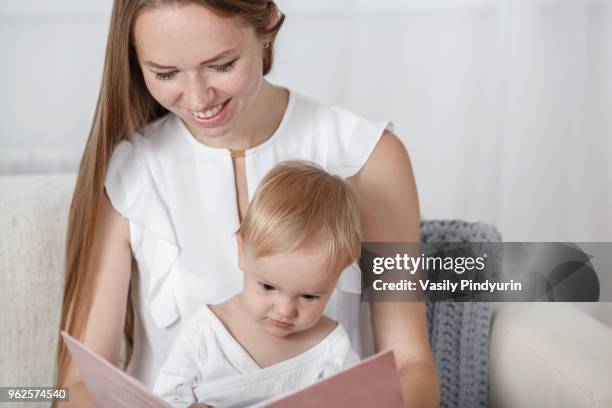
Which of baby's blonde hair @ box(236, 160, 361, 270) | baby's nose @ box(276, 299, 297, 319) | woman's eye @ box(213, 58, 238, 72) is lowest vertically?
baby's nose @ box(276, 299, 297, 319)

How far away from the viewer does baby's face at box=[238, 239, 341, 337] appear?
122cm

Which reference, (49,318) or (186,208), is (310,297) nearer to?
(186,208)

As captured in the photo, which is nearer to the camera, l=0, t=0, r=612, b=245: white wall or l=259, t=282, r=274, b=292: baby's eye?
l=259, t=282, r=274, b=292: baby's eye

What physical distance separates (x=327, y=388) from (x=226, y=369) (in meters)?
0.39


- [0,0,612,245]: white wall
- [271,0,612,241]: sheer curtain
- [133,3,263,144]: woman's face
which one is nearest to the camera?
[133,3,263,144]: woman's face

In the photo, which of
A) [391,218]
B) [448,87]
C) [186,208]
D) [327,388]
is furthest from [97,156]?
[448,87]

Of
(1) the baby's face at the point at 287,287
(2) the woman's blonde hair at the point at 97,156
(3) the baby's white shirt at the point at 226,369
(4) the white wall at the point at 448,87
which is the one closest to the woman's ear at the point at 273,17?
(2) the woman's blonde hair at the point at 97,156

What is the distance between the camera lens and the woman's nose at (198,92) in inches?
49.0

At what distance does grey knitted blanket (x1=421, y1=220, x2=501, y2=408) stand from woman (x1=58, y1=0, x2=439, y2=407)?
0.14 metres

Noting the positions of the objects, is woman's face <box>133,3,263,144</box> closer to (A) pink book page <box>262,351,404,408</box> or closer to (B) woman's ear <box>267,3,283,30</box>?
(B) woman's ear <box>267,3,283,30</box>

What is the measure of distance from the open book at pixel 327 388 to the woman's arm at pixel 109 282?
36cm

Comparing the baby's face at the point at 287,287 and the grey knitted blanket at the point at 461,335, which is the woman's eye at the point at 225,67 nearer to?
the baby's face at the point at 287,287

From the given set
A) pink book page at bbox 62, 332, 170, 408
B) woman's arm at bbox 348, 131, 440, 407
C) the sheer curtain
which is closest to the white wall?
the sheer curtain

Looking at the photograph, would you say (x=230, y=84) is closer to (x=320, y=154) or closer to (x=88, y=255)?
(x=320, y=154)
